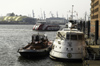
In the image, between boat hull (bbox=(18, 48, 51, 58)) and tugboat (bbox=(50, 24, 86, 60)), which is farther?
boat hull (bbox=(18, 48, 51, 58))

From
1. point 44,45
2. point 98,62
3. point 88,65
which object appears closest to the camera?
point 88,65

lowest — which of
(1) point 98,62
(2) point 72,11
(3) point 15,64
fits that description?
(3) point 15,64

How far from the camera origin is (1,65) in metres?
34.4

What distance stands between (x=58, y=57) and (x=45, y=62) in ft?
12.1

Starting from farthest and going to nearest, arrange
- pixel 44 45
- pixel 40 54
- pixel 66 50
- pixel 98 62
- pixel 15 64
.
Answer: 1. pixel 44 45
2. pixel 40 54
3. pixel 15 64
4. pixel 66 50
5. pixel 98 62

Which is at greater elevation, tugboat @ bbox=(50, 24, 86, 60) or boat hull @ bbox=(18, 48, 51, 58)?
tugboat @ bbox=(50, 24, 86, 60)

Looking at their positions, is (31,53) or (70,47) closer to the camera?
(70,47)

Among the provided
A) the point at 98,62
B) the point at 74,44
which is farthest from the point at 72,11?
the point at 98,62

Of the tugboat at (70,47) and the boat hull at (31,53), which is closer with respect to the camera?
the tugboat at (70,47)

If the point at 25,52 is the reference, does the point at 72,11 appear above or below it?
above

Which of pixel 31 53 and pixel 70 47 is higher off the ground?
pixel 70 47

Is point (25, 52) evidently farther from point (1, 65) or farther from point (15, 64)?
point (1, 65)

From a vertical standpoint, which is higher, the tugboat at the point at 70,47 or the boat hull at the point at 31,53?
the tugboat at the point at 70,47

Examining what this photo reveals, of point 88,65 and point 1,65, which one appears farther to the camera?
point 1,65
